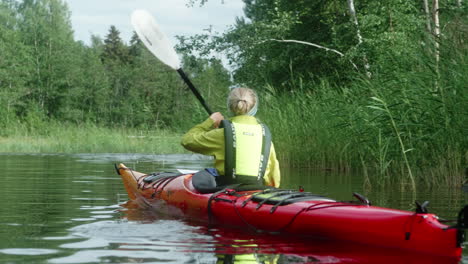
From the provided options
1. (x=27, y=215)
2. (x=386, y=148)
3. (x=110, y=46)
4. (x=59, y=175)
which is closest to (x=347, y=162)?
(x=386, y=148)

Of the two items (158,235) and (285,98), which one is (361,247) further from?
(285,98)

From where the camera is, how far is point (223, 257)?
14.5 ft

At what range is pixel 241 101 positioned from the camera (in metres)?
5.88

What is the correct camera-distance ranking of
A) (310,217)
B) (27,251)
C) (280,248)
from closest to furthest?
1. (27,251)
2. (280,248)
3. (310,217)

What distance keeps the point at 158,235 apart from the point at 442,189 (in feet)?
13.4

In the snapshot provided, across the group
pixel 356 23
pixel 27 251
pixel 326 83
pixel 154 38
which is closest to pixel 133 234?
pixel 27 251

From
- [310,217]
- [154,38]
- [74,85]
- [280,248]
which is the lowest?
[280,248]

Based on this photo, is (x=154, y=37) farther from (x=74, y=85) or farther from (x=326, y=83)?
(x=74, y=85)

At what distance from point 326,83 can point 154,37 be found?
10075mm

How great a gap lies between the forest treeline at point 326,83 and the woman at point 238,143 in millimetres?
2753

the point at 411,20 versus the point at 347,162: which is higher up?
the point at 411,20

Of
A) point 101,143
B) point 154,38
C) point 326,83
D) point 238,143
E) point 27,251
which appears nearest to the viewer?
point 27,251

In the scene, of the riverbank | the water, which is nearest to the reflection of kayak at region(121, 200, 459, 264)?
the water

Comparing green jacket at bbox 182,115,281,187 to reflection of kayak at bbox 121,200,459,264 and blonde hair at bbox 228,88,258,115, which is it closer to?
blonde hair at bbox 228,88,258,115
